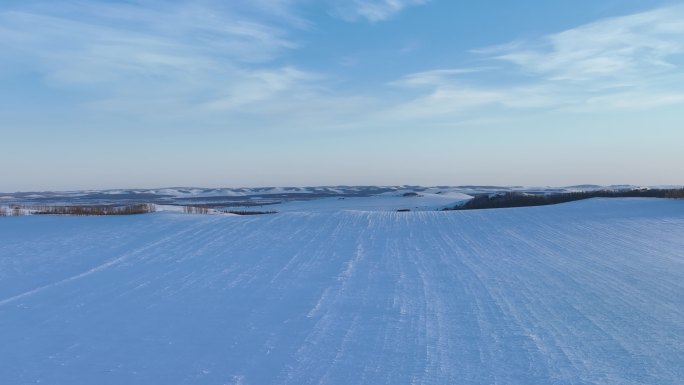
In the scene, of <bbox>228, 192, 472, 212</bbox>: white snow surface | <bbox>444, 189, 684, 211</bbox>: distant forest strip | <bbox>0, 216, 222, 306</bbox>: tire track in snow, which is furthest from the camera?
<bbox>228, 192, 472, 212</bbox>: white snow surface

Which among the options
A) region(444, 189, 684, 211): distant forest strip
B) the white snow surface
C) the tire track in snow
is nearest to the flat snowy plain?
the tire track in snow

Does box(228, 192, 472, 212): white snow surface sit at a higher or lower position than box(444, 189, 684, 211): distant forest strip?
lower

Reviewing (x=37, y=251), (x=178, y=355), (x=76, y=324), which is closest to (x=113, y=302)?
(x=76, y=324)

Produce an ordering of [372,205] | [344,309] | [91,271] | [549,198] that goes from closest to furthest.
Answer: [344,309], [91,271], [549,198], [372,205]

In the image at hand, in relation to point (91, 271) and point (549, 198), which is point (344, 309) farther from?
point (549, 198)

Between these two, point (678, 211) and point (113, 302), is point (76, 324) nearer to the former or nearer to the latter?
point (113, 302)

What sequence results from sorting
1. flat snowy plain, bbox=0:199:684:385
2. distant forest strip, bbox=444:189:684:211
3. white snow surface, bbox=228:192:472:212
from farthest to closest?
white snow surface, bbox=228:192:472:212
distant forest strip, bbox=444:189:684:211
flat snowy plain, bbox=0:199:684:385

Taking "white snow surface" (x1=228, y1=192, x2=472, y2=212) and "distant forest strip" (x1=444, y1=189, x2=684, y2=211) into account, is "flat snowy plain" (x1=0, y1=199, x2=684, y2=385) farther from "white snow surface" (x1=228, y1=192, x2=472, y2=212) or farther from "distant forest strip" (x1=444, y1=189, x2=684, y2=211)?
"white snow surface" (x1=228, y1=192, x2=472, y2=212)

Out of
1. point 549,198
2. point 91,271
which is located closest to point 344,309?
point 91,271

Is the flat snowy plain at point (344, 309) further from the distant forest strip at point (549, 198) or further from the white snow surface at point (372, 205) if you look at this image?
the white snow surface at point (372, 205)
